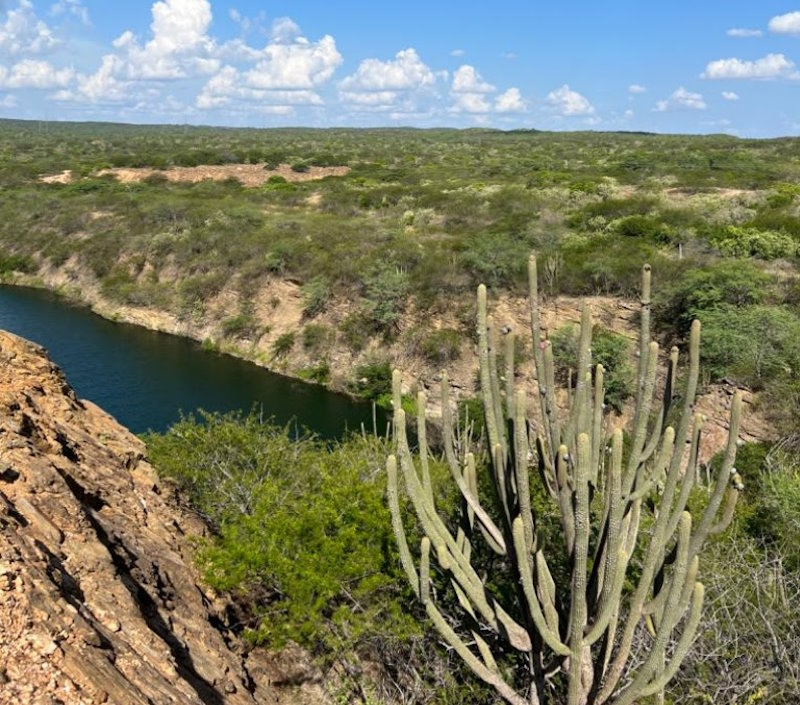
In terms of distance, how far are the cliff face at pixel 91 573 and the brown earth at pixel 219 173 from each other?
2518 inches

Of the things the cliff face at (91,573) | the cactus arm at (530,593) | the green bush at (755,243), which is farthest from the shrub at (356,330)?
the cactus arm at (530,593)

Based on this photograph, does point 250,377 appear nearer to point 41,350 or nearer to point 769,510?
point 41,350

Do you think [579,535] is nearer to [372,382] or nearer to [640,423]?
[640,423]

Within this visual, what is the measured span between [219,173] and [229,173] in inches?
46.5

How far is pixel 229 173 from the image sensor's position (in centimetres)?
7931

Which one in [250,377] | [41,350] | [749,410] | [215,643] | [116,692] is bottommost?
[250,377]

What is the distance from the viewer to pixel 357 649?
35.9 ft

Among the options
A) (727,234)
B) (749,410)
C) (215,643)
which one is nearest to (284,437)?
(215,643)

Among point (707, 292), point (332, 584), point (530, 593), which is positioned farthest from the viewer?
point (707, 292)

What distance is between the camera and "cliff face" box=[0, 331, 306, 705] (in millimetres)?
5492

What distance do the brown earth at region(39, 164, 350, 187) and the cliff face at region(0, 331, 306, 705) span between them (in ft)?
210

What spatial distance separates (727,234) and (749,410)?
508 inches

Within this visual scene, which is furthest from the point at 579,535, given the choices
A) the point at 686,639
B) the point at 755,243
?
the point at 755,243

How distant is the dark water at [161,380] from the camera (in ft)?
98.2
